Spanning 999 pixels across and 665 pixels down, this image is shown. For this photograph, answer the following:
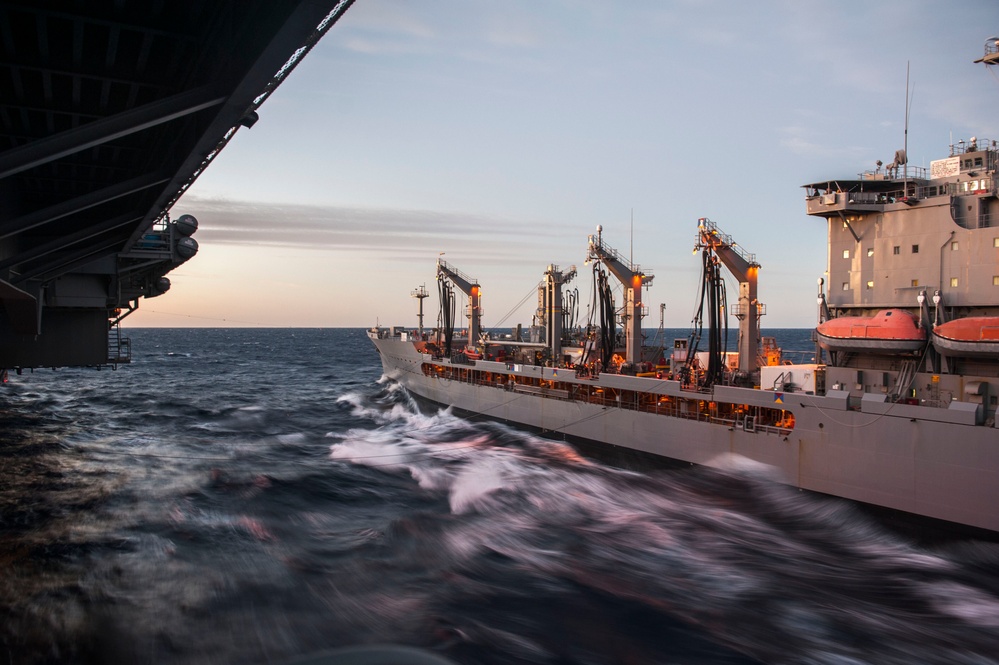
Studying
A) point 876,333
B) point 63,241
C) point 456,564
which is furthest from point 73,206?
point 876,333

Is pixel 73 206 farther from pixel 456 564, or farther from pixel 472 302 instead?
pixel 472 302

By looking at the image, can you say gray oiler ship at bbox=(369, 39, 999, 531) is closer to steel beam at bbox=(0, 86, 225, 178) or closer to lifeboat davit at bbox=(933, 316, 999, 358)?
lifeboat davit at bbox=(933, 316, 999, 358)

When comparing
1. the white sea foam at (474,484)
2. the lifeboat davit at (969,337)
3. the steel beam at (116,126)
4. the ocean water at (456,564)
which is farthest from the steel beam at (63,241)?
the lifeboat davit at (969,337)

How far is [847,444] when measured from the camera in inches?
822

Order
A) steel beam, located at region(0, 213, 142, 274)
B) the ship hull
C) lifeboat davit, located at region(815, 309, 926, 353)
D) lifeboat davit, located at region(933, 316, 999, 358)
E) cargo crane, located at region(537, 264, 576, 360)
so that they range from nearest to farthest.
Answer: steel beam, located at region(0, 213, 142, 274), the ship hull, lifeboat davit, located at region(933, 316, 999, 358), lifeboat davit, located at region(815, 309, 926, 353), cargo crane, located at region(537, 264, 576, 360)

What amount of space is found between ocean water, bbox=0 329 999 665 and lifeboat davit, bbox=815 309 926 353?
6.19m

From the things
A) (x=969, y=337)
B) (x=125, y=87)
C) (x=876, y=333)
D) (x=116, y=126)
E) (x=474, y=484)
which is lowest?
(x=474, y=484)

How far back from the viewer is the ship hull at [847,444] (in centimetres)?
1808

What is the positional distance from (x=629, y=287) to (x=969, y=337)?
17.0m

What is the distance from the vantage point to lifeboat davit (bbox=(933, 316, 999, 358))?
1936cm

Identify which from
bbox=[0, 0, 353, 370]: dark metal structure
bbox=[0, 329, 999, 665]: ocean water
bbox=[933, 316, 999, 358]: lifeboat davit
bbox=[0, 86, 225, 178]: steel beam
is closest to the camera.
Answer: bbox=[0, 0, 353, 370]: dark metal structure

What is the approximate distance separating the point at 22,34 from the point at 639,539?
19672 mm

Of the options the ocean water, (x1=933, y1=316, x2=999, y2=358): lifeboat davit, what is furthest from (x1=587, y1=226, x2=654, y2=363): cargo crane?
(x1=933, y1=316, x2=999, y2=358): lifeboat davit

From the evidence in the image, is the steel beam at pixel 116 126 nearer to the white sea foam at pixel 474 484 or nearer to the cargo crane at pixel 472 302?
the white sea foam at pixel 474 484
